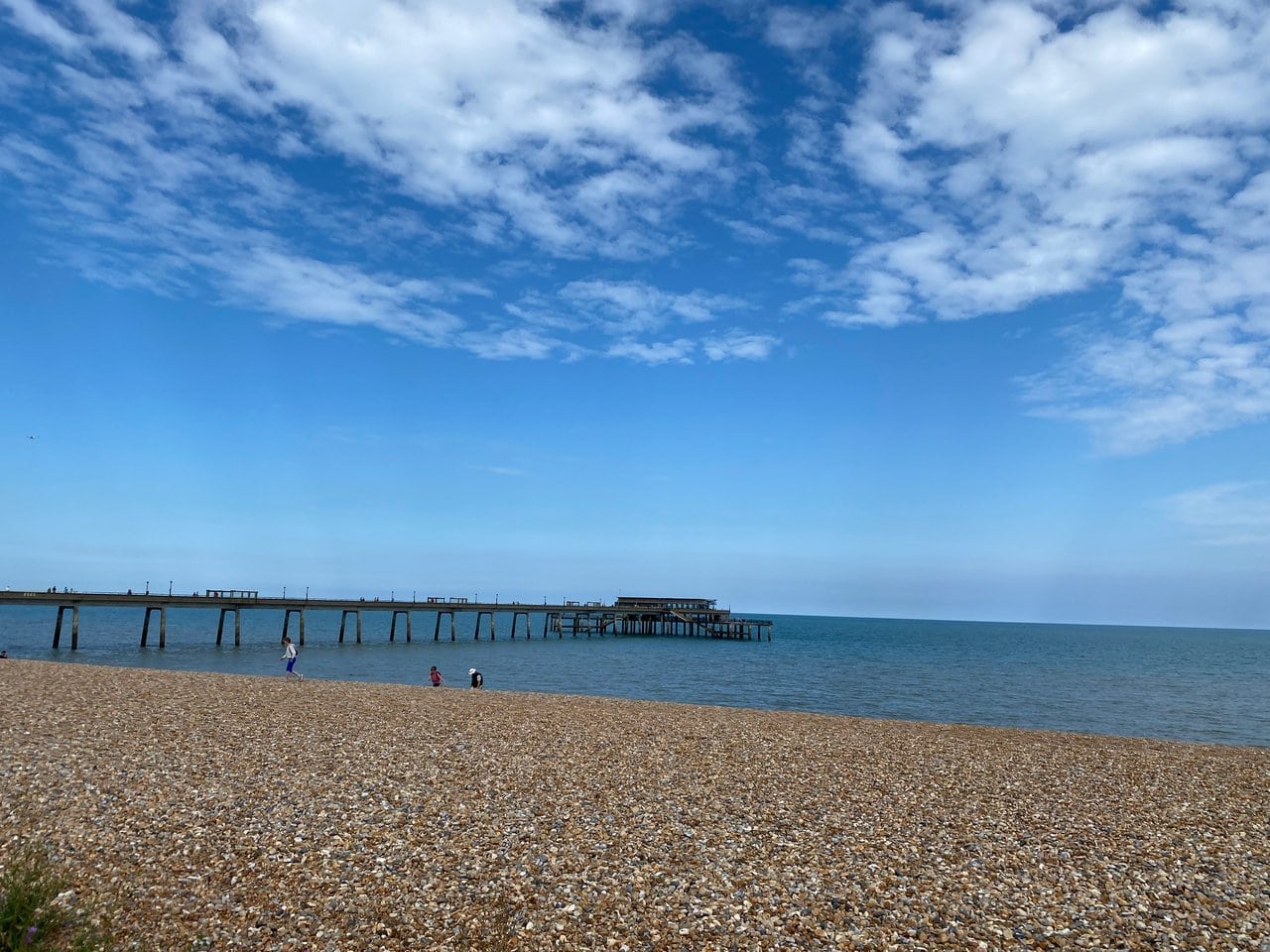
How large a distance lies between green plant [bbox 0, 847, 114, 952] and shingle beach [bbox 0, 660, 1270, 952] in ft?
0.93

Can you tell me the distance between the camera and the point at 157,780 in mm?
11977

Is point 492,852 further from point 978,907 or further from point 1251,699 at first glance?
point 1251,699

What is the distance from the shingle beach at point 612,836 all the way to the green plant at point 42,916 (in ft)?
0.93

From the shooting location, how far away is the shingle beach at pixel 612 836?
803 centimetres

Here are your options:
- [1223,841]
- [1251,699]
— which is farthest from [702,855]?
[1251,699]

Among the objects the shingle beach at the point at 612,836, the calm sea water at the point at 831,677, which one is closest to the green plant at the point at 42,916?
the shingle beach at the point at 612,836

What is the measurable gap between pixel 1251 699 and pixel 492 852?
5340 cm

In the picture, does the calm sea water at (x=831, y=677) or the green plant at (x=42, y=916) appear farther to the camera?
the calm sea water at (x=831, y=677)

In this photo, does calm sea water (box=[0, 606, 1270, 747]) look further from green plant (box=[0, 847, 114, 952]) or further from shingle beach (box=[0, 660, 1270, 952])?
green plant (box=[0, 847, 114, 952])

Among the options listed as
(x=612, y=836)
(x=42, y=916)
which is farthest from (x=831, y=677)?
(x=42, y=916)

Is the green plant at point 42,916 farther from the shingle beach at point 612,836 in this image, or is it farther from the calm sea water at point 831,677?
the calm sea water at point 831,677

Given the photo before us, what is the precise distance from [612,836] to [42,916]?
601cm

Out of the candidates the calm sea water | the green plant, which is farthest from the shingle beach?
the calm sea water

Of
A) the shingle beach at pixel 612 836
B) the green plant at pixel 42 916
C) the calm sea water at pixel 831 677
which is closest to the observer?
the green plant at pixel 42 916
